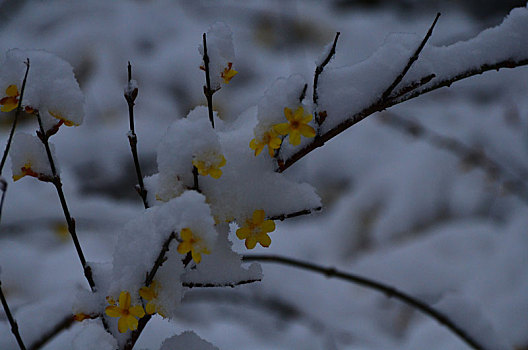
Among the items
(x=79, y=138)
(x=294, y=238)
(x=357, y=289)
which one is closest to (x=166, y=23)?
(x=79, y=138)

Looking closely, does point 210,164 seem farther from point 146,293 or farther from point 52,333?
point 52,333

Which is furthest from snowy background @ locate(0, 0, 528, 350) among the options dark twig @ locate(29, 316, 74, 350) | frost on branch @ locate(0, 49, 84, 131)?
frost on branch @ locate(0, 49, 84, 131)

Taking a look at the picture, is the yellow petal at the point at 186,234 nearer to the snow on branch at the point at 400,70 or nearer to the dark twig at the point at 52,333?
the snow on branch at the point at 400,70

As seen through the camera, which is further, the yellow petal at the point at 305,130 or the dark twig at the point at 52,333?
the dark twig at the point at 52,333

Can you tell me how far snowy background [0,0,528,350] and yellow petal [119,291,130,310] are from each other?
0.71ft

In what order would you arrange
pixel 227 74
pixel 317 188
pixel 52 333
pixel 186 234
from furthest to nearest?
pixel 317 188 < pixel 52 333 < pixel 227 74 < pixel 186 234

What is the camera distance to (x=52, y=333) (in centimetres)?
68

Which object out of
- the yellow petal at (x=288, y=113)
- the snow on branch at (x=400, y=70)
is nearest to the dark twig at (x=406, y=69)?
the snow on branch at (x=400, y=70)

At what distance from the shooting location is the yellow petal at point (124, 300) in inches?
15.2

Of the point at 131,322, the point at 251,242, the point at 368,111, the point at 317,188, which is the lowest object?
the point at 131,322

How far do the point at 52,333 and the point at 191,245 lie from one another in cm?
46

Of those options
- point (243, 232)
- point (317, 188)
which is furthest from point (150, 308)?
point (317, 188)

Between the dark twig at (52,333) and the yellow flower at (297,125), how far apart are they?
21.0 inches

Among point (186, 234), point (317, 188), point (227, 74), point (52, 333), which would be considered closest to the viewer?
point (186, 234)
